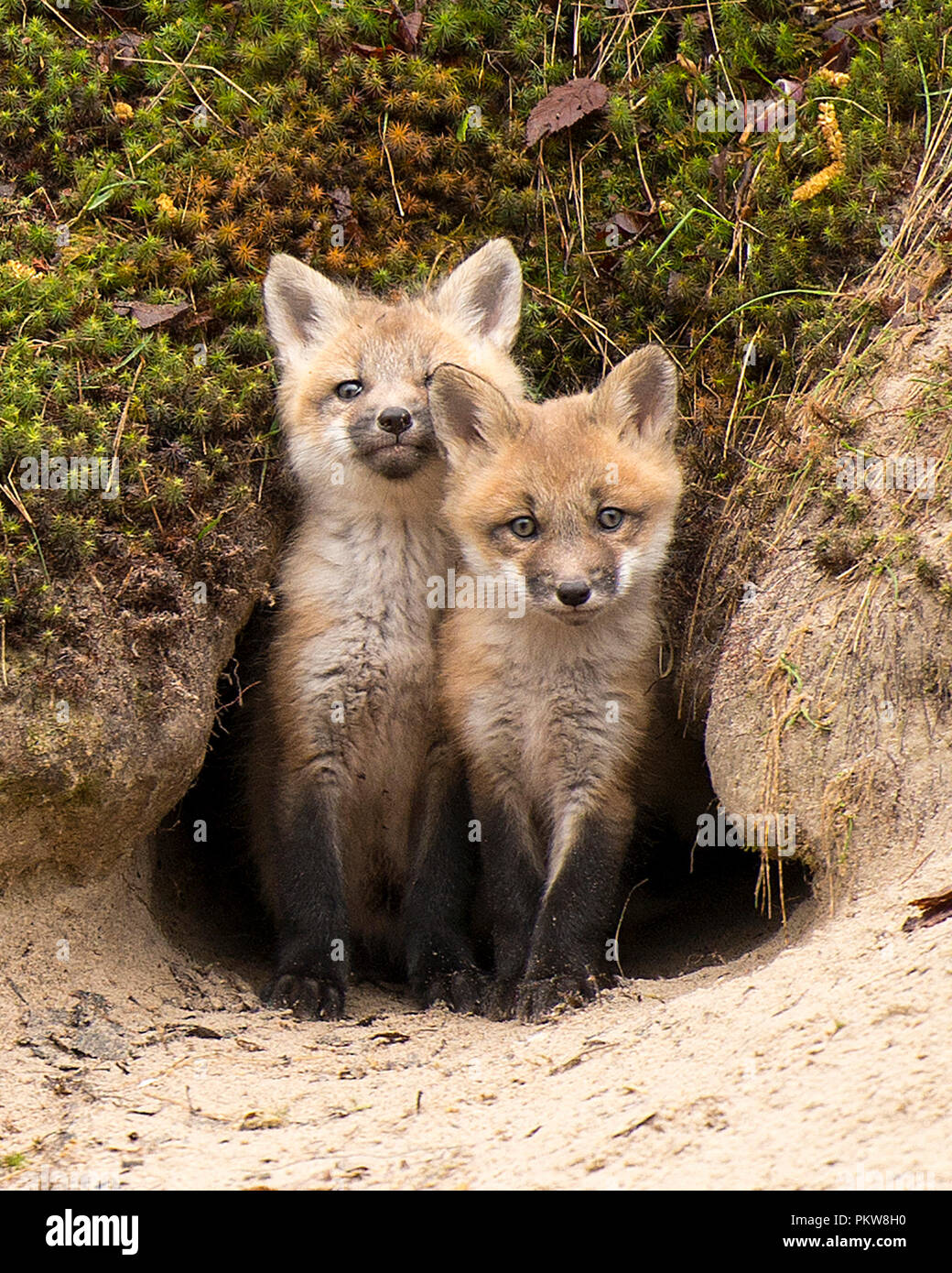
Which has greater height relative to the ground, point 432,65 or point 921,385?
point 432,65

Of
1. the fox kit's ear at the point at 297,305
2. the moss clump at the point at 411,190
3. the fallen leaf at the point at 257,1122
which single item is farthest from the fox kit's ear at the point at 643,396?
the fallen leaf at the point at 257,1122

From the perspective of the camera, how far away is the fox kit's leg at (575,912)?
4.00 metres

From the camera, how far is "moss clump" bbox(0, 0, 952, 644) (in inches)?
192

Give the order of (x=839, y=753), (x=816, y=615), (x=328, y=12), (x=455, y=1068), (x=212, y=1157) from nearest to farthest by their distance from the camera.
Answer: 1. (x=212, y=1157)
2. (x=455, y=1068)
3. (x=839, y=753)
4. (x=816, y=615)
5. (x=328, y=12)

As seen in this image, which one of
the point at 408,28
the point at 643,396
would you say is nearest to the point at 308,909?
the point at 643,396

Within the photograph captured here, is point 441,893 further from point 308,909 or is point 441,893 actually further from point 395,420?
point 395,420

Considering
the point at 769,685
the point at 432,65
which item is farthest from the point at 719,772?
the point at 432,65

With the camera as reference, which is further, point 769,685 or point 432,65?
point 432,65

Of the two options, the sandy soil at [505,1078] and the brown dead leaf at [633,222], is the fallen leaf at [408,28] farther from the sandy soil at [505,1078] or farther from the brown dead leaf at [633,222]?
the sandy soil at [505,1078]

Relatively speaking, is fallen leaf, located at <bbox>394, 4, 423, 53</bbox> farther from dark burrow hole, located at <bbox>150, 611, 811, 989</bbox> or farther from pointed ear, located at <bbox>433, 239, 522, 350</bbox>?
dark burrow hole, located at <bbox>150, 611, 811, 989</bbox>

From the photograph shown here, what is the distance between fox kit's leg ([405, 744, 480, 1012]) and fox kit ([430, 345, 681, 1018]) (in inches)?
10.9

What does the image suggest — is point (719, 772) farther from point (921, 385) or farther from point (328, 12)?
point (328, 12)

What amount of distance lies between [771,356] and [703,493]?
2.06 feet

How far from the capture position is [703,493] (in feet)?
16.8
